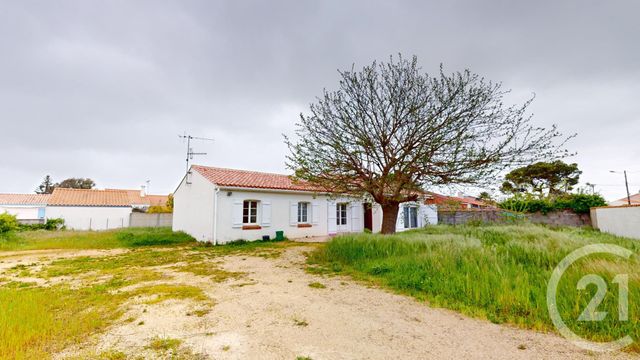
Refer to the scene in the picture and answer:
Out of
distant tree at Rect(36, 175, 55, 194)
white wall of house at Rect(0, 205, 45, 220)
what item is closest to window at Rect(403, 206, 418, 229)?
white wall of house at Rect(0, 205, 45, 220)

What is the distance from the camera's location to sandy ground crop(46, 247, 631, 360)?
2770mm

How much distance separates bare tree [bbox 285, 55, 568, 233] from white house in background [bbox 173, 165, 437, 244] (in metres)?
2.01

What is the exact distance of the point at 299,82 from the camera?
36.7ft

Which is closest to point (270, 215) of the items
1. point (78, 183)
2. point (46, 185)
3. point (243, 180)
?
point (243, 180)

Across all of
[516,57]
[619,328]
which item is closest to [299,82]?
[516,57]

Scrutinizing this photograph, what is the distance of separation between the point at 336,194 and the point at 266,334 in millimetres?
7224

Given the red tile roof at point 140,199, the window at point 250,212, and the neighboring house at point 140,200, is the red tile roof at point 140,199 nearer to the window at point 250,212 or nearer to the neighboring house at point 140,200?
the neighboring house at point 140,200

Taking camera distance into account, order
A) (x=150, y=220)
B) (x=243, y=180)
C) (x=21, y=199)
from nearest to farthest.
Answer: (x=243, y=180) < (x=150, y=220) < (x=21, y=199)

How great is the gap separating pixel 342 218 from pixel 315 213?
204 centimetres

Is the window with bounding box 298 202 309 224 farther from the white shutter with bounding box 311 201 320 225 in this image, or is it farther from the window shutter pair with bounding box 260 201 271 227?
the window shutter pair with bounding box 260 201 271 227

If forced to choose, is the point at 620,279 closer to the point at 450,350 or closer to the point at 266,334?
the point at 450,350

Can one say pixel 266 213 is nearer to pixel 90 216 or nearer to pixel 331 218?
pixel 331 218

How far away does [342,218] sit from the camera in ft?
52.6

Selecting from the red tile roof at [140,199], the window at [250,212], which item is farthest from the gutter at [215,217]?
the red tile roof at [140,199]
